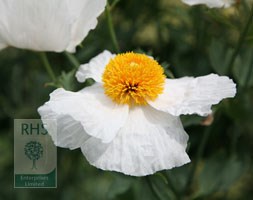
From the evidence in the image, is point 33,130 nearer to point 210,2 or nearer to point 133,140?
point 133,140

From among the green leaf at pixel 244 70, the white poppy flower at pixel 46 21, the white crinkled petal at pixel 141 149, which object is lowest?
the white crinkled petal at pixel 141 149

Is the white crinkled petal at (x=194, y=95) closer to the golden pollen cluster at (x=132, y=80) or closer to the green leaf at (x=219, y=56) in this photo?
the golden pollen cluster at (x=132, y=80)

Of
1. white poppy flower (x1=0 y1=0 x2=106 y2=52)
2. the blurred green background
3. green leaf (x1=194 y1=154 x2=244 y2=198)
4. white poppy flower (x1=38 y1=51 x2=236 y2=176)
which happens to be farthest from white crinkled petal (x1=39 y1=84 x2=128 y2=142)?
green leaf (x1=194 y1=154 x2=244 y2=198)

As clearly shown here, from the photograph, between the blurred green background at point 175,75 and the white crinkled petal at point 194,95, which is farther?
the blurred green background at point 175,75

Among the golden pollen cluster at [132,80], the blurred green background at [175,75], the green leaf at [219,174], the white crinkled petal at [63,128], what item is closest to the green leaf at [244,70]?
the blurred green background at [175,75]

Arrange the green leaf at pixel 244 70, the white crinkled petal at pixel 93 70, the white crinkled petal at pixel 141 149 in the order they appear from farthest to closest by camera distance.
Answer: the green leaf at pixel 244 70 → the white crinkled petal at pixel 93 70 → the white crinkled petal at pixel 141 149

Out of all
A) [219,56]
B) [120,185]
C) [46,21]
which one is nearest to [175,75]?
[219,56]

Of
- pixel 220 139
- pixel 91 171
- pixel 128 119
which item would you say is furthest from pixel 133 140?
pixel 91 171

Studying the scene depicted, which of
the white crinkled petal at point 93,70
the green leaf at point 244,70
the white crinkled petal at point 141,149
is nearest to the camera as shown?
the white crinkled petal at point 141,149
